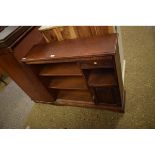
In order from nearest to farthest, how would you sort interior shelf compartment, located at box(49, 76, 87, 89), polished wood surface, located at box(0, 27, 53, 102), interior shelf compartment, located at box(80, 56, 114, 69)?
interior shelf compartment, located at box(80, 56, 114, 69), polished wood surface, located at box(0, 27, 53, 102), interior shelf compartment, located at box(49, 76, 87, 89)

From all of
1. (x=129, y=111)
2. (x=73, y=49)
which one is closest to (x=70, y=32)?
(x=73, y=49)

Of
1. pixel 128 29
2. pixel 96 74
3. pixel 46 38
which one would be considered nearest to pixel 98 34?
pixel 96 74

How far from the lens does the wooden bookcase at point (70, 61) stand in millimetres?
1305

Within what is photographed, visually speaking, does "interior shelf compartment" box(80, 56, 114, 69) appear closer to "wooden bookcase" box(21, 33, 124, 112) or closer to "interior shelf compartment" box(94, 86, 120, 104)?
"wooden bookcase" box(21, 33, 124, 112)

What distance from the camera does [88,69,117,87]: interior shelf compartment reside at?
1.46 m

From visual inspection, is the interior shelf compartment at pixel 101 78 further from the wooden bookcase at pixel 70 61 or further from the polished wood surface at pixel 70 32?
the polished wood surface at pixel 70 32

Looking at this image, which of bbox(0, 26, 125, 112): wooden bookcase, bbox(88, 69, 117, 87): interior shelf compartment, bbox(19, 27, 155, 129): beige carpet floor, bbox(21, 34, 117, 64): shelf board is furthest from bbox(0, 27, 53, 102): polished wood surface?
bbox(88, 69, 117, 87): interior shelf compartment

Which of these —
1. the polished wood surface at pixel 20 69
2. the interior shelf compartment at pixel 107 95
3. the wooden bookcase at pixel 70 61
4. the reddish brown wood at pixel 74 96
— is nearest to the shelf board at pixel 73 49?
the wooden bookcase at pixel 70 61

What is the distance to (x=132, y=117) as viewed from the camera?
161 cm

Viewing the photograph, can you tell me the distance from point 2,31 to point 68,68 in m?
0.74

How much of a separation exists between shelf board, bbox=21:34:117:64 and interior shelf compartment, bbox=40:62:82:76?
0.24 m

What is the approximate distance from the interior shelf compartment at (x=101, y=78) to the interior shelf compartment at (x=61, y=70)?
0.45ft
